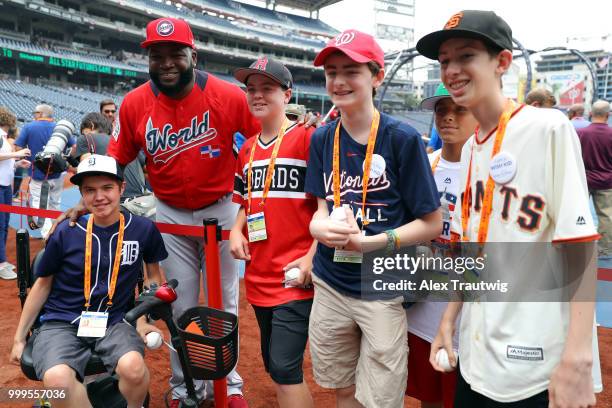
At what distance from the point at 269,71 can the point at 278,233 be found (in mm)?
821

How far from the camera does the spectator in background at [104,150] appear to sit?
15.5 feet

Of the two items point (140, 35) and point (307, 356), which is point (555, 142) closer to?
point (307, 356)

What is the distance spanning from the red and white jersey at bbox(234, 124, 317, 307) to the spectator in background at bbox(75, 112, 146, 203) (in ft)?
9.50

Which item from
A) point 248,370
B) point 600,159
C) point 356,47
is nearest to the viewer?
point 356,47

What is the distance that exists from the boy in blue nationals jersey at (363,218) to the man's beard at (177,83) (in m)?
1.06

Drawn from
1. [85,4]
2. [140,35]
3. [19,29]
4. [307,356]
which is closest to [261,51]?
[140,35]

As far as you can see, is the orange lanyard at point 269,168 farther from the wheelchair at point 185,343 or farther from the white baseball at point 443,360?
the white baseball at point 443,360

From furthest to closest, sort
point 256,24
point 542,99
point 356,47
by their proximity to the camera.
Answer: point 256,24, point 542,99, point 356,47

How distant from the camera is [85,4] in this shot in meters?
33.8

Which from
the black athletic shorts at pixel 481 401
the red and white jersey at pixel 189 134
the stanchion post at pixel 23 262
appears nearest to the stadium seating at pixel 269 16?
the red and white jersey at pixel 189 134

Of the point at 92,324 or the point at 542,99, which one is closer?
the point at 92,324

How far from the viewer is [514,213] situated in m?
1.25

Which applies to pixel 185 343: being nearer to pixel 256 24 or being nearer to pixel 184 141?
pixel 184 141

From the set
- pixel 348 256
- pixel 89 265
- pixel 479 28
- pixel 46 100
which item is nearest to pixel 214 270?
pixel 89 265
